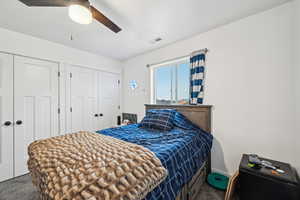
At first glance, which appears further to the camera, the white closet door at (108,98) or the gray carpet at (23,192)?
the white closet door at (108,98)

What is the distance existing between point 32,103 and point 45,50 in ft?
3.44

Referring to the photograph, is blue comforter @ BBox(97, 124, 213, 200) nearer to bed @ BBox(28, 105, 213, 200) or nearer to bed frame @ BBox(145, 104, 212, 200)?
bed @ BBox(28, 105, 213, 200)

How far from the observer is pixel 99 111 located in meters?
3.25

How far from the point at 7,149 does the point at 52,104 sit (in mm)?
941

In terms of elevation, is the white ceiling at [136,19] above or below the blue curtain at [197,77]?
above

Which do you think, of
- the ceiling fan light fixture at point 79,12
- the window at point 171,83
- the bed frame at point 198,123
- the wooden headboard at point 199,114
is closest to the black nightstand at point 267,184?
the bed frame at point 198,123

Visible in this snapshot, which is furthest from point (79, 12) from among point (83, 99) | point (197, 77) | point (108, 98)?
point (108, 98)

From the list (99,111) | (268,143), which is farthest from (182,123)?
(99,111)

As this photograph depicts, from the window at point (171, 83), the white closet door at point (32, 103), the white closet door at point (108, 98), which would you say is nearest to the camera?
the white closet door at point (32, 103)

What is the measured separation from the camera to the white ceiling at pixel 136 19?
60.9 inches

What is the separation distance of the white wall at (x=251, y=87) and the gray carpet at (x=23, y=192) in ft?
1.57

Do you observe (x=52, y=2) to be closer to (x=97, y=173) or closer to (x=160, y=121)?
(x=97, y=173)

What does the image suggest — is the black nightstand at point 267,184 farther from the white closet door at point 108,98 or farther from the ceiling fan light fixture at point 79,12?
the white closet door at point 108,98

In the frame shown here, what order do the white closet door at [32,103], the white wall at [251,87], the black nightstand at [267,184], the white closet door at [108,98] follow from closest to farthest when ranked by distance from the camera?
1. the black nightstand at [267,184]
2. the white wall at [251,87]
3. the white closet door at [32,103]
4. the white closet door at [108,98]
